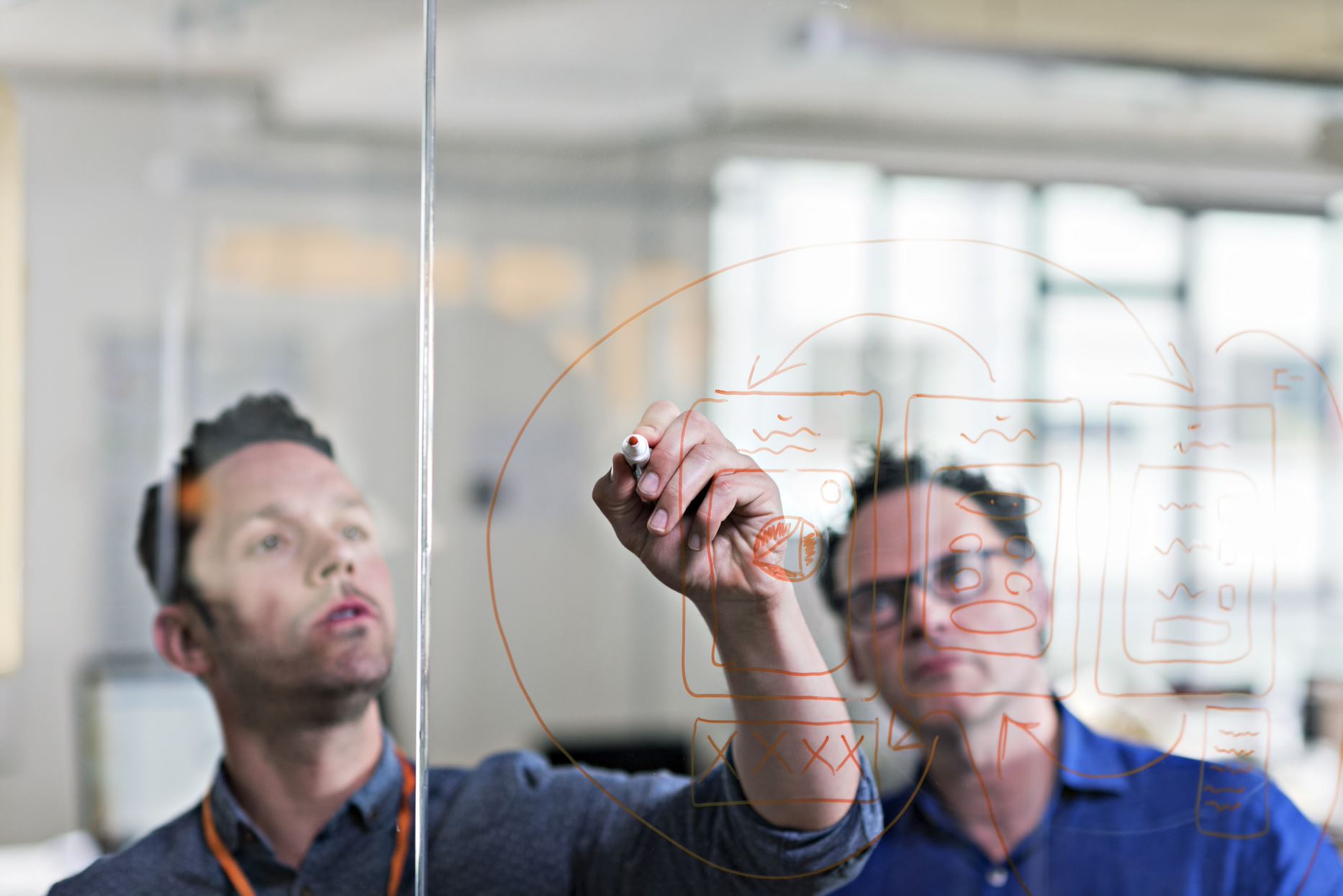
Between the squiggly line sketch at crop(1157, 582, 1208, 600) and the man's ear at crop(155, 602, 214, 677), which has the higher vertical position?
the squiggly line sketch at crop(1157, 582, 1208, 600)

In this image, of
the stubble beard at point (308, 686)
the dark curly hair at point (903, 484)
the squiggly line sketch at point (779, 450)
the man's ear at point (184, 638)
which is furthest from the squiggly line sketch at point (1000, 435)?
the man's ear at point (184, 638)

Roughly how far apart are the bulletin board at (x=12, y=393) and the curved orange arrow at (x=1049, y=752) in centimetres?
85

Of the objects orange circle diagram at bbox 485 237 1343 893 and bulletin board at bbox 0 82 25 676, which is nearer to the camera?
orange circle diagram at bbox 485 237 1343 893

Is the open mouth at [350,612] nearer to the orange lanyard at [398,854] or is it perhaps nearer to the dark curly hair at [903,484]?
the orange lanyard at [398,854]

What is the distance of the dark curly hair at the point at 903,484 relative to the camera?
2.74ft

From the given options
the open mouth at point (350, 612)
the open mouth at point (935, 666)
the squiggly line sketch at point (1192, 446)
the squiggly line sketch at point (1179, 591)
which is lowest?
the open mouth at point (935, 666)

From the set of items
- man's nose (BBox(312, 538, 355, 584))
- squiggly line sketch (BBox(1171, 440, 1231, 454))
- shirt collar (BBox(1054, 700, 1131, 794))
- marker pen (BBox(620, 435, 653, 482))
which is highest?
squiggly line sketch (BBox(1171, 440, 1231, 454))

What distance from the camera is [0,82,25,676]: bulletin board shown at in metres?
1.03

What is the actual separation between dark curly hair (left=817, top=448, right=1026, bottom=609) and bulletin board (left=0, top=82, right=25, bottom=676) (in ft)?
2.38

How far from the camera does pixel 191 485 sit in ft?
3.18

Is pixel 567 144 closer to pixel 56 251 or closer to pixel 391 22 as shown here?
pixel 391 22

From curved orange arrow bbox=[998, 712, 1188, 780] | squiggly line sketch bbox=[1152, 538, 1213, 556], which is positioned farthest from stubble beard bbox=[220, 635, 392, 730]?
squiggly line sketch bbox=[1152, 538, 1213, 556]

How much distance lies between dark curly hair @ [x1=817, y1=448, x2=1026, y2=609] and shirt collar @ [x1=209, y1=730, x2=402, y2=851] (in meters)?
0.36

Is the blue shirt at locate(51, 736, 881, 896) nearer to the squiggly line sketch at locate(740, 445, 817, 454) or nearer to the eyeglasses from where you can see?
the eyeglasses
